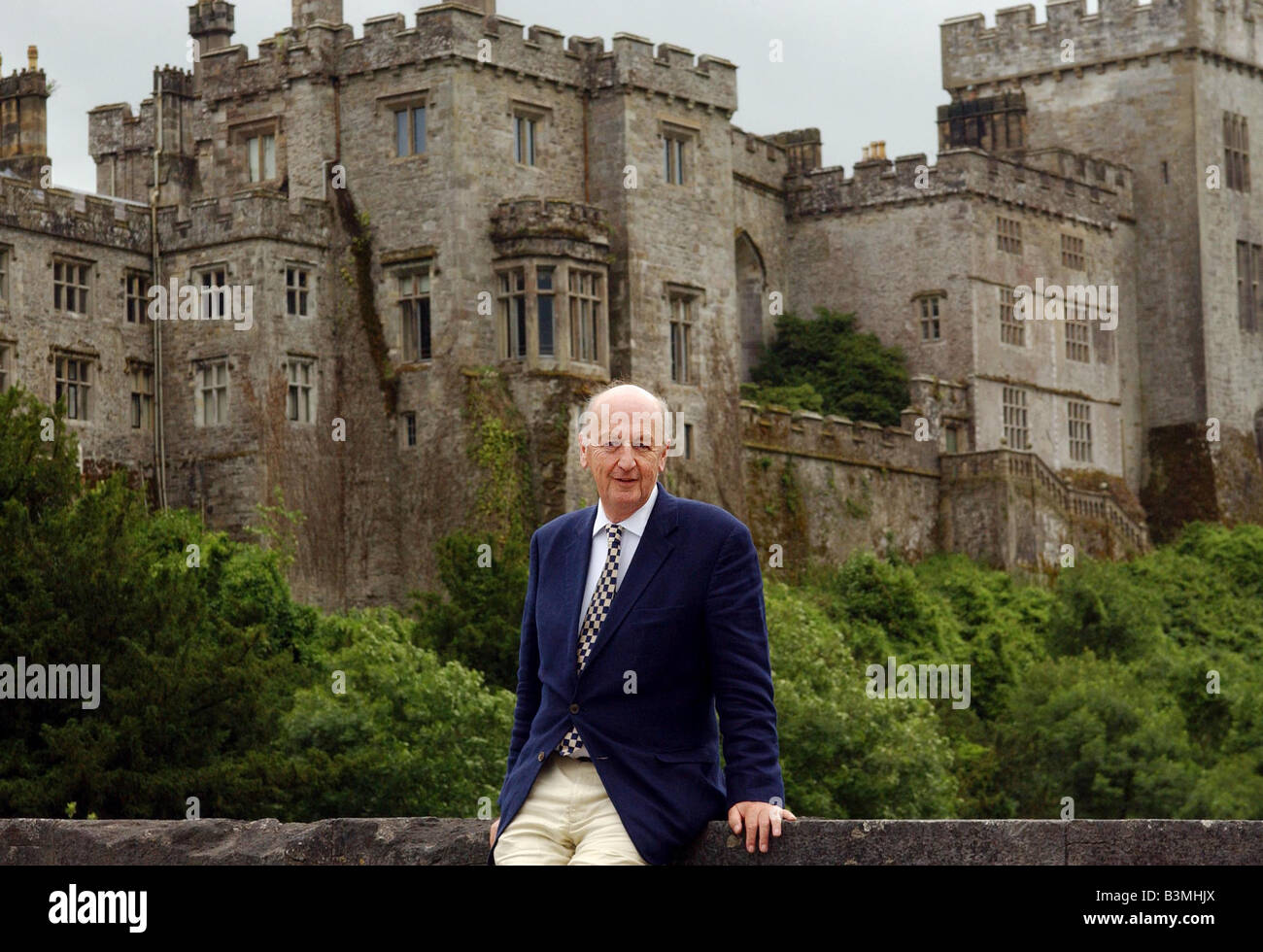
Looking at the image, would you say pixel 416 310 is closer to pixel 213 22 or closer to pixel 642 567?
pixel 213 22

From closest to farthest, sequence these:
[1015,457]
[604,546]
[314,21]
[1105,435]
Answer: [604,546] → [314,21] → [1015,457] → [1105,435]

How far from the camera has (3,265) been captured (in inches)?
1581

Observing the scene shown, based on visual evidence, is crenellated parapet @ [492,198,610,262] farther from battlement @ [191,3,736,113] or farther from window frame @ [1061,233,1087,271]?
window frame @ [1061,233,1087,271]

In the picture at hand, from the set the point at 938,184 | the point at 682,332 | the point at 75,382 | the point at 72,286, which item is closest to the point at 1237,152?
the point at 938,184

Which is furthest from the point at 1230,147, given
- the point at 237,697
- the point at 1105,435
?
the point at 237,697

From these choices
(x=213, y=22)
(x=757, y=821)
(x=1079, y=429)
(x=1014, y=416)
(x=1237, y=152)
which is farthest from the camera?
(x=1237, y=152)

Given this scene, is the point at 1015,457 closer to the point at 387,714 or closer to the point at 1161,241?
the point at 1161,241

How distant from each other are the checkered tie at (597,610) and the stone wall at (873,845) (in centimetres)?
54

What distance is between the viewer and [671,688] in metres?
8.28

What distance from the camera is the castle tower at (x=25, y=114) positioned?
48.0m

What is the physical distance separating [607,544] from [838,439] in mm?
40914

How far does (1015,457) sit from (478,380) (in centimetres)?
1500
